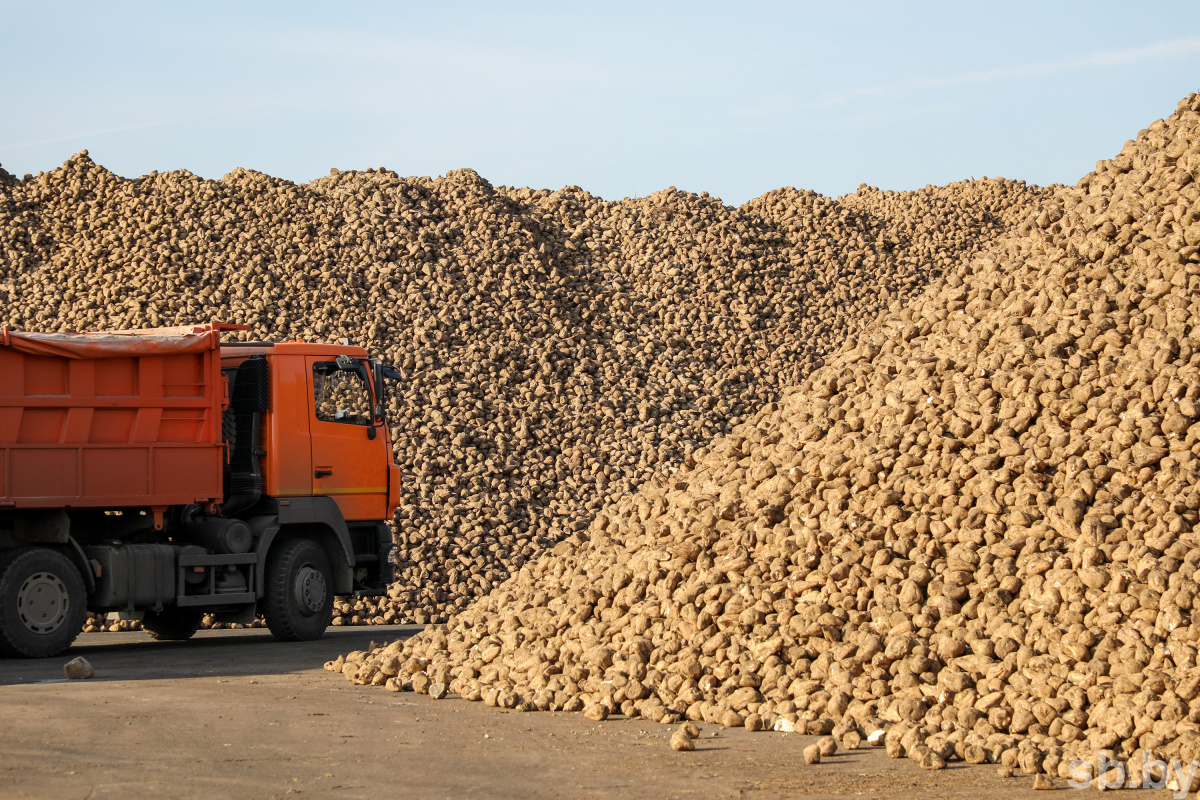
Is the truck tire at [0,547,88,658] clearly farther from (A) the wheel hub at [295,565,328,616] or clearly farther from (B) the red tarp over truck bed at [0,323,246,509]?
(A) the wheel hub at [295,565,328,616]

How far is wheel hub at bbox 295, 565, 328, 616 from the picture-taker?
12203mm

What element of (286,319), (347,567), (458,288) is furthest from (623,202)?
(347,567)

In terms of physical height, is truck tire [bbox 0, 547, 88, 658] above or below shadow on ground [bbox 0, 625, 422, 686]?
above

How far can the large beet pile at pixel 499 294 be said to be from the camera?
1786 cm

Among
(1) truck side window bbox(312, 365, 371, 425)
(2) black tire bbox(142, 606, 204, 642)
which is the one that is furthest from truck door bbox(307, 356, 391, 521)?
(2) black tire bbox(142, 606, 204, 642)

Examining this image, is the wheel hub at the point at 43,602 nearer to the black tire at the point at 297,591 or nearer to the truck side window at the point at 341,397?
the black tire at the point at 297,591

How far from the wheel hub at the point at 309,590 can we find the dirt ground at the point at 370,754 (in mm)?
3111

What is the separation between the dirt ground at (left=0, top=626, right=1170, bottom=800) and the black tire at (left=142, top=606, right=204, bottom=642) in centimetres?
350

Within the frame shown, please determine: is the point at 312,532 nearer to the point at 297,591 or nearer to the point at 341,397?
the point at 297,591

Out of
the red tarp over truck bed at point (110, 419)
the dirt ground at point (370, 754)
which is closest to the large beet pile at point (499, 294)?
the red tarp over truck bed at point (110, 419)

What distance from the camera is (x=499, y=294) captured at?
2170 cm

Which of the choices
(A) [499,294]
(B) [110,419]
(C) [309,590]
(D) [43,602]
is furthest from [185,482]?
(A) [499,294]

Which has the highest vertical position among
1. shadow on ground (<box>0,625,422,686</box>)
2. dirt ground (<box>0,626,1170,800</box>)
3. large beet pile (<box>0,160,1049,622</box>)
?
large beet pile (<box>0,160,1049,622</box>)

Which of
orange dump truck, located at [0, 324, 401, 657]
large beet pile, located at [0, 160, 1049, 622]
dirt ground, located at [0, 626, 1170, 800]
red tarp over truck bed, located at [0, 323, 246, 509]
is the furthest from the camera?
large beet pile, located at [0, 160, 1049, 622]
